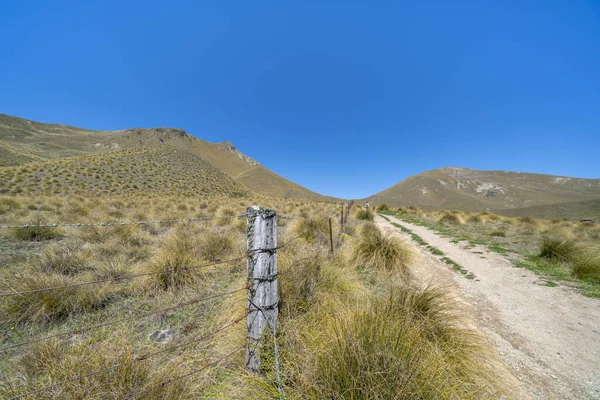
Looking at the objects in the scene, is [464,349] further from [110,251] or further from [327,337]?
[110,251]

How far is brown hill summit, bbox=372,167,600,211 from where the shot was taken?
253ft

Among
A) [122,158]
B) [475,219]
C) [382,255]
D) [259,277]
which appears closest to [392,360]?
[259,277]

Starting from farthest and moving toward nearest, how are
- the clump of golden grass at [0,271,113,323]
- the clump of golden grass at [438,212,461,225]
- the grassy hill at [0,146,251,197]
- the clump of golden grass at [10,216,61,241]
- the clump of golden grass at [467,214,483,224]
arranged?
the grassy hill at [0,146,251,197] → the clump of golden grass at [467,214,483,224] → the clump of golden grass at [438,212,461,225] → the clump of golden grass at [10,216,61,241] → the clump of golden grass at [0,271,113,323]

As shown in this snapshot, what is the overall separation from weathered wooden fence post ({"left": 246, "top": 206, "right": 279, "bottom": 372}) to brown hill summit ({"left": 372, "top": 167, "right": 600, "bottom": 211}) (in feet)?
283

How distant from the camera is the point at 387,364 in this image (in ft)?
A: 5.21

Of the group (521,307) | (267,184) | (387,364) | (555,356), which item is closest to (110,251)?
(387,364)

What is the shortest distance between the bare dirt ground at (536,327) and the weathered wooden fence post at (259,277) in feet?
8.29

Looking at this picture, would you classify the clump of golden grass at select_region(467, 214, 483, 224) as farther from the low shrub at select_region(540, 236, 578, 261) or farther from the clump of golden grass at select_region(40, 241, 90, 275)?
the clump of golden grass at select_region(40, 241, 90, 275)

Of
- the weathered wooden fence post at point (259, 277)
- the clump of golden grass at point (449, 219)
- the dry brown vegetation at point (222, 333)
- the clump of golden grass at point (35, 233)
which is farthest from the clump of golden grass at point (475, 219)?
the clump of golden grass at point (35, 233)

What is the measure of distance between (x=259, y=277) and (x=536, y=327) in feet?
13.5

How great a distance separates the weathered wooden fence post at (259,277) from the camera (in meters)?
1.92

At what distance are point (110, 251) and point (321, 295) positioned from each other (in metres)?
5.22

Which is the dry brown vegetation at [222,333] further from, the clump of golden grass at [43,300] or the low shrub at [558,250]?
the low shrub at [558,250]

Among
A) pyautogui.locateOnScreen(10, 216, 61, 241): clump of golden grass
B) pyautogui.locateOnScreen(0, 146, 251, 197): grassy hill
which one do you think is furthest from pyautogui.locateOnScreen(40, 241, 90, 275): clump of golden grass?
pyautogui.locateOnScreen(0, 146, 251, 197): grassy hill
